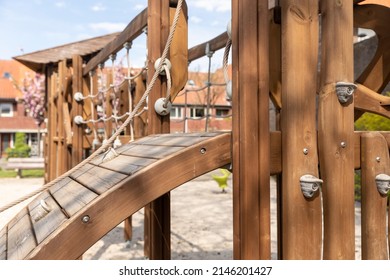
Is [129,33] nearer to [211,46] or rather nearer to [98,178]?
[211,46]

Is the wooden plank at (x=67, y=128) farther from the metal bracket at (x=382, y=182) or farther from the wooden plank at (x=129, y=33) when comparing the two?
Result: the metal bracket at (x=382, y=182)

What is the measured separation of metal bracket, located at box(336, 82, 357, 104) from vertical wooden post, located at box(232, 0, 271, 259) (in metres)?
0.32

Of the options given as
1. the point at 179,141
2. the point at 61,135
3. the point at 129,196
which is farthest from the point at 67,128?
the point at 129,196

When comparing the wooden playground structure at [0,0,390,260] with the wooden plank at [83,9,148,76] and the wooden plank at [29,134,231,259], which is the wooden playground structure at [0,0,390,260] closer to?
the wooden plank at [29,134,231,259]

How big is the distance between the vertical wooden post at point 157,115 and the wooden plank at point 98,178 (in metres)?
0.56

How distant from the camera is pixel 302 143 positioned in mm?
1610

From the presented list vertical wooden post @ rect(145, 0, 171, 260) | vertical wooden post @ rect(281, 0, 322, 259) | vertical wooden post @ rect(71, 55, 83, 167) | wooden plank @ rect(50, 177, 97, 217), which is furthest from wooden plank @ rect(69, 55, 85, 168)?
vertical wooden post @ rect(281, 0, 322, 259)

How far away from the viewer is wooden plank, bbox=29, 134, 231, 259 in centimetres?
140

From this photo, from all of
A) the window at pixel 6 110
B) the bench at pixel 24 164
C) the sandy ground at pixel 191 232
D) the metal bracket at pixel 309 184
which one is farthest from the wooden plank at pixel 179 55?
the window at pixel 6 110

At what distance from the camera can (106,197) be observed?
146 cm

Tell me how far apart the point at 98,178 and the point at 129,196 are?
28 cm
